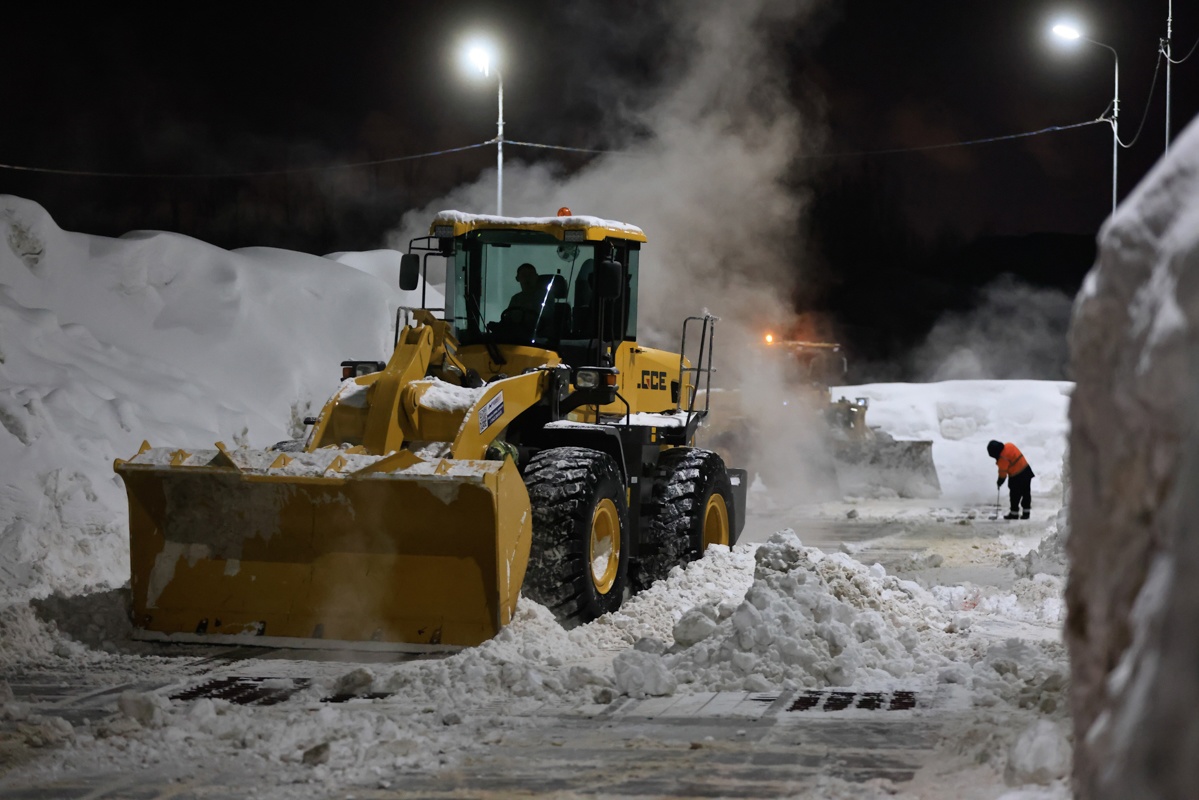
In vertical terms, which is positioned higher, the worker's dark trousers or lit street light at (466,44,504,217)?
lit street light at (466,44,504,217)

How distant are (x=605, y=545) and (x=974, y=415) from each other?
120ft

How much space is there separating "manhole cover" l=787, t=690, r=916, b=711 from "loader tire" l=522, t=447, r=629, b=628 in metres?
2.00

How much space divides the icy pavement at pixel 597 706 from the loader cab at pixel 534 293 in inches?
81.5

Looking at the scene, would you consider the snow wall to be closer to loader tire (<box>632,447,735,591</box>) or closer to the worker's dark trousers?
loader tire (<box>632,447,735,591</box>)

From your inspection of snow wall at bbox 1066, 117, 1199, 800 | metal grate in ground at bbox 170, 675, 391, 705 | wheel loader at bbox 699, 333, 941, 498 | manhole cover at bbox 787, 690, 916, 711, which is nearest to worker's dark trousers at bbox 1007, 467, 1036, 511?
wheel loader at bbox 699, 333, 941, 498

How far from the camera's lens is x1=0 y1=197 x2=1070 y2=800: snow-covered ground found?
5676 millimetres

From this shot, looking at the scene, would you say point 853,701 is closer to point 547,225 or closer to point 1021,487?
point 547,225

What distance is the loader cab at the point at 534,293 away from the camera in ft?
33.7

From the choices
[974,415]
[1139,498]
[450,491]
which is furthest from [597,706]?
[974,415]

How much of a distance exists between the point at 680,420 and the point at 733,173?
10.9 meters

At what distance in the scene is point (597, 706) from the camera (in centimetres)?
675

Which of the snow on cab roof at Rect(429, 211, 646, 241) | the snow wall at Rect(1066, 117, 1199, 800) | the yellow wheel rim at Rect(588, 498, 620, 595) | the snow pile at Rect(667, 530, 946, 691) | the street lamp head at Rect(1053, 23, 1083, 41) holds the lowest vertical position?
the snow pile at Rect(667, 530, 946, 691)

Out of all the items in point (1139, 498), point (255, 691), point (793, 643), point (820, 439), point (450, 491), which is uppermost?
point (820, 439)

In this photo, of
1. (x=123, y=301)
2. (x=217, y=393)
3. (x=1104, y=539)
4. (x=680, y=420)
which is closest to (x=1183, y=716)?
(x=1104, y=539)
